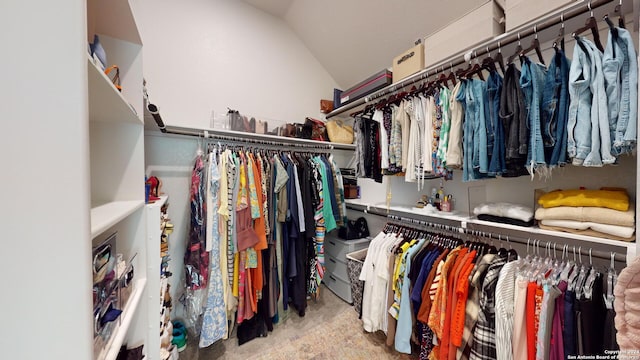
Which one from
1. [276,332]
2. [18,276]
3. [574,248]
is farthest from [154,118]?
[574,248]

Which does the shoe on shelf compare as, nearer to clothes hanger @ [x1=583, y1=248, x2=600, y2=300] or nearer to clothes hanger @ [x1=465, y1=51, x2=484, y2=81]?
clothes hanger @ [x1=583, y1=248, x2=600, y2=300]

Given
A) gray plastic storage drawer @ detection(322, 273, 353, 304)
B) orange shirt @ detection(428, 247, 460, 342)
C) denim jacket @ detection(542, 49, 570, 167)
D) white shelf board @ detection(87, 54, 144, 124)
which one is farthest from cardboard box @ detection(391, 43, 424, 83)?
gray plastic storage drawer @ detection(322, 273, 353, 304)

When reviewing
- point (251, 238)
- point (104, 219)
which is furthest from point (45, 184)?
point (251, 238)

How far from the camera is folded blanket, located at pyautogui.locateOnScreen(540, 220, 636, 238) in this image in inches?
35.0

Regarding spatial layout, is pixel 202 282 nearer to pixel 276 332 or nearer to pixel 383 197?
pixel 276 332

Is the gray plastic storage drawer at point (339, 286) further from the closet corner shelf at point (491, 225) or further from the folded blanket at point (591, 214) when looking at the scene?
the folded blanket at point (591, 214)

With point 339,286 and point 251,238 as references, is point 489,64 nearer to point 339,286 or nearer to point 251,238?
point 251,238

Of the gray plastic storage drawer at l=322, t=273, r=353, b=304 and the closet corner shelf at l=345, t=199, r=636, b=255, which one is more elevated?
the closet corner shelf at l=345, t=199, r=636, b=255

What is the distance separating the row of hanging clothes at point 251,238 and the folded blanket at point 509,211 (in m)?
1.18

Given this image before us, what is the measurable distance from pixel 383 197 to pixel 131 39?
2.27 meters

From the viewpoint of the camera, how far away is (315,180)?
198 centimetres

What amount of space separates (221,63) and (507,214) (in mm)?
2563

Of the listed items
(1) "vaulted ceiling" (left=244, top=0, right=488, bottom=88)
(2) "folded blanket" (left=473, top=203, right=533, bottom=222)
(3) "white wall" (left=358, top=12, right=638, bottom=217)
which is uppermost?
(1) "vaulted ceiling" (left=244, top=0, right=488, bottom=88)

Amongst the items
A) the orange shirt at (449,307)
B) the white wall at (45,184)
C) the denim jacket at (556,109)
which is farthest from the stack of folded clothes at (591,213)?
the white wall at (45,184)
